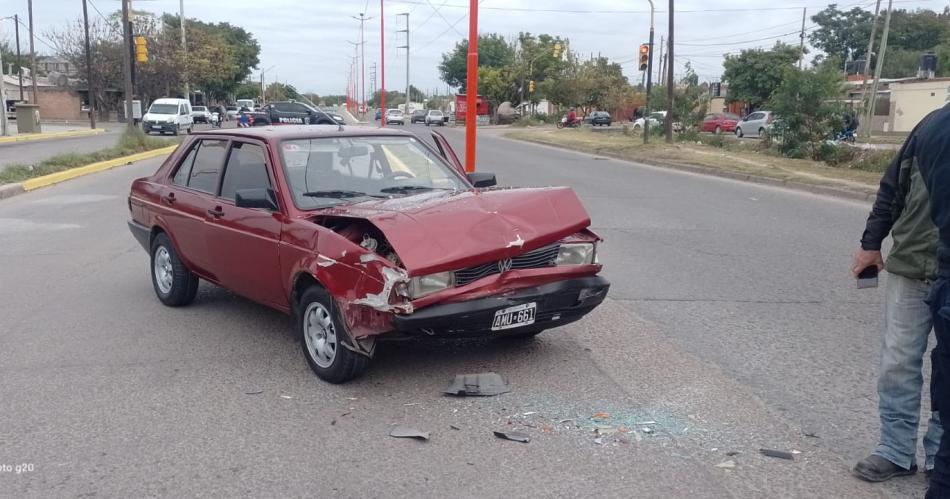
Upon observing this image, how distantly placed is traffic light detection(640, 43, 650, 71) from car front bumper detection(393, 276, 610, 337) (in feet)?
95.1

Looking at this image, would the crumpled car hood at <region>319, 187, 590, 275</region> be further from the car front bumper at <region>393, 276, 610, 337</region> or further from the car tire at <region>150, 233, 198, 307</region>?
the car tire at <region>150, 233, 198, 307</region>

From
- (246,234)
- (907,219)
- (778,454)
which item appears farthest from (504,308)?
(907,219)

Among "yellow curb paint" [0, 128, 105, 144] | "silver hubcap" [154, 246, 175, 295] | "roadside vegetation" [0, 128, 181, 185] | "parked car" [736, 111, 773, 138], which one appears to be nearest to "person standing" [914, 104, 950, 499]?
"silver hubcap" [154, 246, 175, 295]

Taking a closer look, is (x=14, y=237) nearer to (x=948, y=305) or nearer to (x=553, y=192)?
(x=553, y=192)

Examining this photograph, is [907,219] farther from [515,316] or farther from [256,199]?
[256,199]

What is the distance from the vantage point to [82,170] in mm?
20453

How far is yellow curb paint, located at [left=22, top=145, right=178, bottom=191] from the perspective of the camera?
17406 mm

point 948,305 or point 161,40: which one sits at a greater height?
point 161,40

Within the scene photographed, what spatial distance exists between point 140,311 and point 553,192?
152 inches

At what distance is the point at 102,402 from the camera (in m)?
4.84

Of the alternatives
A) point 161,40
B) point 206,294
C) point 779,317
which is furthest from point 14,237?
point 161,40

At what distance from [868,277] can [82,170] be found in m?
20.4

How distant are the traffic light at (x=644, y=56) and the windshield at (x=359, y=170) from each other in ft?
91.3

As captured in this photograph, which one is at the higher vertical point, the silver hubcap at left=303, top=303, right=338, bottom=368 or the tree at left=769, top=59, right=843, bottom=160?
the tree at left=769, top=59, right=843, bottom=160
